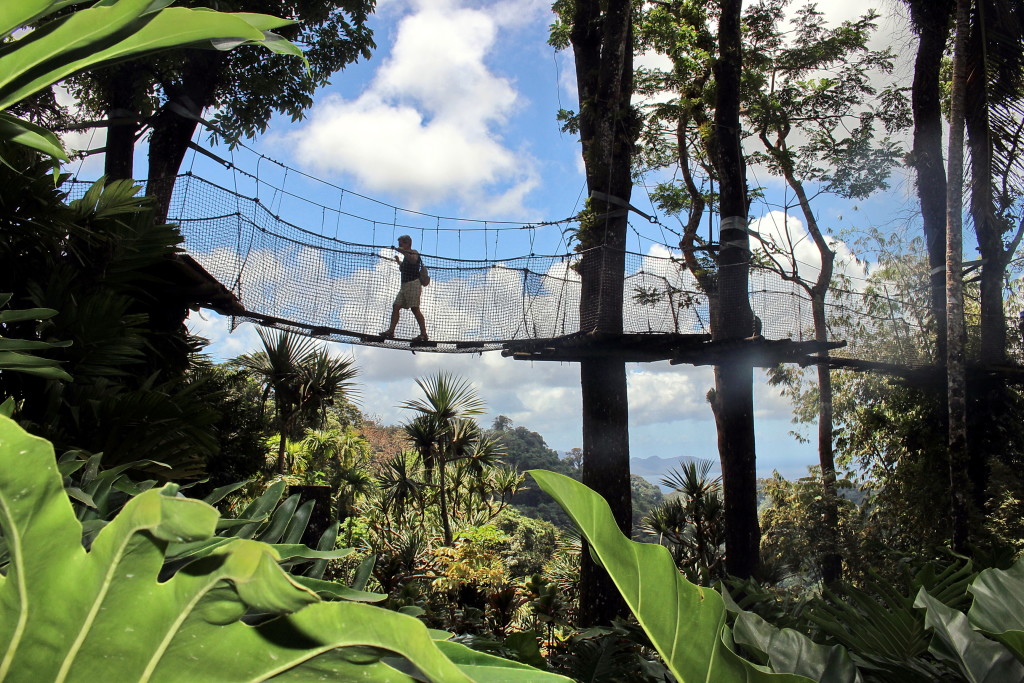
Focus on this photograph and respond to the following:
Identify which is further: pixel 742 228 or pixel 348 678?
pixel 742 228

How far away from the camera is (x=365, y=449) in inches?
491

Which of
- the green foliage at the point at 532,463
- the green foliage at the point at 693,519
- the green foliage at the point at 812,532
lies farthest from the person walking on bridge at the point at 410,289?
the green foliage at the point at 532,463

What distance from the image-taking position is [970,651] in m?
0.64

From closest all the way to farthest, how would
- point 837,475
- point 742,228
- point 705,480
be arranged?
point 742,228 → point 705,480 → point 837,475

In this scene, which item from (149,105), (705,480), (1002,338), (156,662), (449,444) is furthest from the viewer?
(449,444)

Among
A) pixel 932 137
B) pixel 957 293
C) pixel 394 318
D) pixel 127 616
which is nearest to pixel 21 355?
pixel 127 616

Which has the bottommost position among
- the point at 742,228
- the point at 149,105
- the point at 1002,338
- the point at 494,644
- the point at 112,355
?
the point at 494,644

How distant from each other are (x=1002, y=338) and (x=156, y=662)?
865 centimetres

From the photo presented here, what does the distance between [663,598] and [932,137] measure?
8754 mm

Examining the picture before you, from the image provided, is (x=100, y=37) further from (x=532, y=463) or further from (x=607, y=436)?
(x=532, y=463)

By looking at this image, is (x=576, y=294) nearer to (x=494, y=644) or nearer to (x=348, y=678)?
(x=494, y=644)

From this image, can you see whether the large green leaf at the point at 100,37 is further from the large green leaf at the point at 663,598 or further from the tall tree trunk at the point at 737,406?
the tall tree trunk at the point at 737,406

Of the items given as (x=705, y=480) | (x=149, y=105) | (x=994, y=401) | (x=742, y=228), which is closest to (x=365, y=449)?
(x=705, y=480)

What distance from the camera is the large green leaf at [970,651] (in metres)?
0.63
